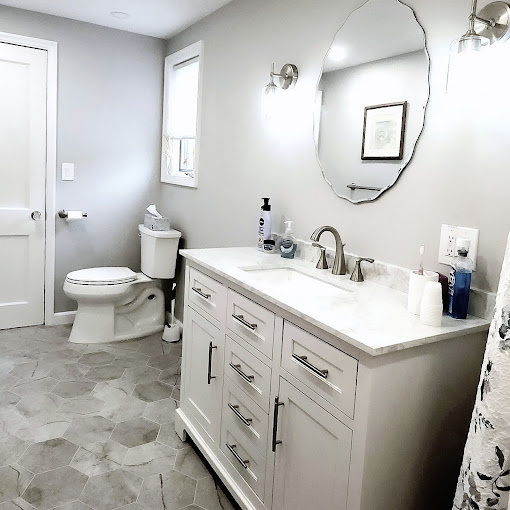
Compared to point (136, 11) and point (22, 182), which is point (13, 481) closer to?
point (22, 182)

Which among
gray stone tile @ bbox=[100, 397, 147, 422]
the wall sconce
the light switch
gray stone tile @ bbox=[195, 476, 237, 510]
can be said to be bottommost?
gray stone tile @ bbox=[195, 476, 237, 510]

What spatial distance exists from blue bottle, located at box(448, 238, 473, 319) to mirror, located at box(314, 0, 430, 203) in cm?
42

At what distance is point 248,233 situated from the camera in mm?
2689

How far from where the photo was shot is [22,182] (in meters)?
3.41

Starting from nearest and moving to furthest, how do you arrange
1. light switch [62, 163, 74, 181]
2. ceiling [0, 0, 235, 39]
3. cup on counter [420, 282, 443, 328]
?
cup on counter [420, 282, 443, 328], ceiling [0, 0, 235, 39], light switch [62, 163, 74, 181]

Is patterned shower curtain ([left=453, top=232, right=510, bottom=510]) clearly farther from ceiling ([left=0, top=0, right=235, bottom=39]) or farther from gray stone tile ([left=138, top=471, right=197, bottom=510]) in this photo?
ceiling ([left=0, top=0, right=235, bottom=39])

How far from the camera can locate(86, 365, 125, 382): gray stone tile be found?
279cm

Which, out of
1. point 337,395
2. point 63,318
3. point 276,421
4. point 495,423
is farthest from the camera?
point 63,318

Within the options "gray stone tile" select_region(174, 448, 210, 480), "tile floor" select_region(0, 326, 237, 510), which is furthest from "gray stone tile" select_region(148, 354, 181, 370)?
"gray stone tile" select_region(174, 448, 210, 480)

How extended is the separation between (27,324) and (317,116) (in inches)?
106

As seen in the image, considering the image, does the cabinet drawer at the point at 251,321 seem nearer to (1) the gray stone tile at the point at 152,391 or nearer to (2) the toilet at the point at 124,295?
(1) the gray stone tile at the point at 152,391

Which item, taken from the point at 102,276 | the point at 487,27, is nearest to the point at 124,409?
the point at 102,276

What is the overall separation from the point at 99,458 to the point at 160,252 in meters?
1.65

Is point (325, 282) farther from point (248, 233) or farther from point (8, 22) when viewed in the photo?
point (8, 22)
